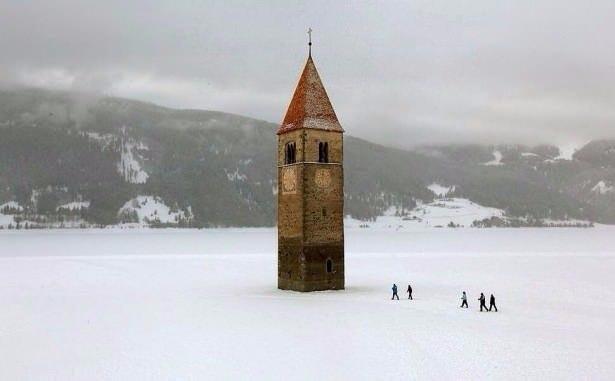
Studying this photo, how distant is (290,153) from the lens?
57438mm

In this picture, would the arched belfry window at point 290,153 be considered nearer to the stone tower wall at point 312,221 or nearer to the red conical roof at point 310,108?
the stone tower wall at point 312,221

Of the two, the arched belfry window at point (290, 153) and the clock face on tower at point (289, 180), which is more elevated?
the arched belfry window at point (290, 153)

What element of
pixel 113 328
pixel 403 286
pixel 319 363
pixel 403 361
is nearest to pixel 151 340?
pixel 113 328

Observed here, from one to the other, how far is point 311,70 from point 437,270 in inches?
1299

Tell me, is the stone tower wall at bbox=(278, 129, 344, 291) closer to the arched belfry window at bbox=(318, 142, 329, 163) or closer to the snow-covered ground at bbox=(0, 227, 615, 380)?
the arched belfry window at bbox=(318, 142, 329, 163)

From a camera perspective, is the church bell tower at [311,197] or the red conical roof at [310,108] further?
the red conical roof at [310,108]

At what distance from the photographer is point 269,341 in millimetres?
33906

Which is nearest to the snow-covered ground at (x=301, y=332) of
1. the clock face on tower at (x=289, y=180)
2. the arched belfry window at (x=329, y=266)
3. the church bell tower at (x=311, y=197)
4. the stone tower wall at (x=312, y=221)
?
the stone tower wall at (x=312, y=221)

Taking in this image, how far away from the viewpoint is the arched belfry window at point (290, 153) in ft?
186

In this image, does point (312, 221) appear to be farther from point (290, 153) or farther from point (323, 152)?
point (290, 153)

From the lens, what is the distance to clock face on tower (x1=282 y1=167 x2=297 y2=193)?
55.9 meters

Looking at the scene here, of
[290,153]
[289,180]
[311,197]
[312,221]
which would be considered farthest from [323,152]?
[312,221]

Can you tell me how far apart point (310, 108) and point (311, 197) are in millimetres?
7546

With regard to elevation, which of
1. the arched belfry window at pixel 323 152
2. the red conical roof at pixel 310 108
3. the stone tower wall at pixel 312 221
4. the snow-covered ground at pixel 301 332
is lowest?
the snow-covered ground at pixel 301 332
